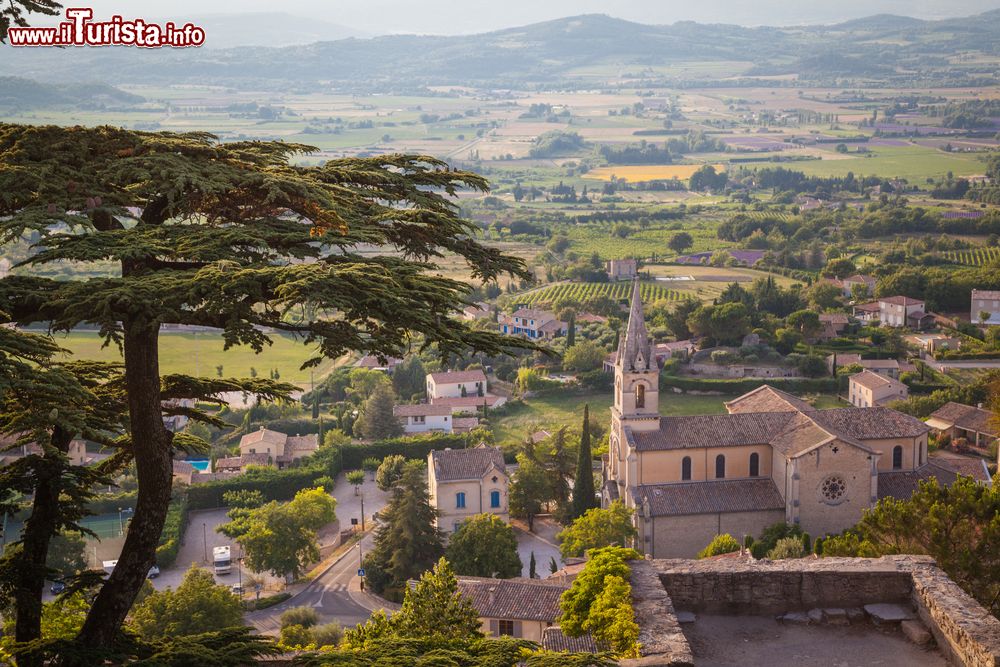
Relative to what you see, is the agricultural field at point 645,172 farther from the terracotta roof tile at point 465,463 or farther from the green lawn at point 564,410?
the terracotta roof tile at point 465,463

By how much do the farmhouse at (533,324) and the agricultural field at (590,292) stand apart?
6960 mm

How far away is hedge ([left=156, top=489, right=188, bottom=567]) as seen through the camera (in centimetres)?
3772

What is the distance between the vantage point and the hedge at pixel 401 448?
161 ft

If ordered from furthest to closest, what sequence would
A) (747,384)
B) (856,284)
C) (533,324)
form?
(856,284), (533,324), (747,384)

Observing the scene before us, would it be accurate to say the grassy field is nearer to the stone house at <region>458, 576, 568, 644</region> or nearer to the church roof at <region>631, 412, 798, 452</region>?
the church roof at <region>631, 412, 798, 452</region>

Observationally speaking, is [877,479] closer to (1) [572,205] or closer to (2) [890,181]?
(1) [572,205]

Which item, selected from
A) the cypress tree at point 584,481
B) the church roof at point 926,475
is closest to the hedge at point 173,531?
the cypress tree at point 584,481

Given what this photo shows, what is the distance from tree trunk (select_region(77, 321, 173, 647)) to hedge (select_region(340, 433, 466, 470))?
3802 cm

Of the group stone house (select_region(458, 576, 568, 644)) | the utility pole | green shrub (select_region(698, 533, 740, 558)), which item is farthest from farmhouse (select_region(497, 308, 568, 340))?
stone house (select_region(458, 576, 568, 644))

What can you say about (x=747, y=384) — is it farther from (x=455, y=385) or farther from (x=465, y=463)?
(x=465, y=463)

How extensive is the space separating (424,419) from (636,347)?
17.7 m

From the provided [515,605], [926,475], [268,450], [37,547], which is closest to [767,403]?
[926,475]

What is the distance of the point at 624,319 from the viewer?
7506cm

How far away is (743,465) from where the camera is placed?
38.2 meters
